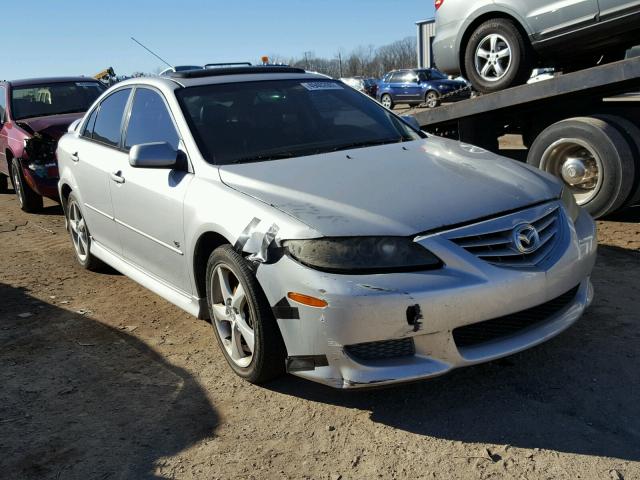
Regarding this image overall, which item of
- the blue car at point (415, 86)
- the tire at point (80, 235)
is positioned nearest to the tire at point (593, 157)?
the tire at point (80, 235)

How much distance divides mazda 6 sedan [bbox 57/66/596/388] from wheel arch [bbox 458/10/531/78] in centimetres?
308

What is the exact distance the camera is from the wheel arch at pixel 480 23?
6786 millimetres

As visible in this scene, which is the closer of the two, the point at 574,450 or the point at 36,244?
the point at 574,450

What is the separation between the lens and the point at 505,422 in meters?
2.89

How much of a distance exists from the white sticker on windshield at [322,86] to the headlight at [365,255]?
6.46 ft

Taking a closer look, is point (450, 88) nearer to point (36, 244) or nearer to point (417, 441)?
point (36, 244)

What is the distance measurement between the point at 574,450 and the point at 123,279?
4.00 meters

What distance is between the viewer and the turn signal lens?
9.02 ft

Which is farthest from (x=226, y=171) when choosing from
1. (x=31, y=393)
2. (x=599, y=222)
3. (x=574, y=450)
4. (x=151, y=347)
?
(x=599, y=222)

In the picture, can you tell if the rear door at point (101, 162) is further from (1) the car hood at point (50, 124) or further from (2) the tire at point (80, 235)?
(1) the car hood at point (50, 124)

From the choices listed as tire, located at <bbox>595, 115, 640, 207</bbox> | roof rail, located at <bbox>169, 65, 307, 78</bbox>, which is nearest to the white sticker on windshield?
roof rail, located at <bbox>169, 65, 307, 78</bbox>

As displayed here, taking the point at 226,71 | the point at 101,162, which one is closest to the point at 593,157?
the point at 226,71

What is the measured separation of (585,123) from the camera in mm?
5887

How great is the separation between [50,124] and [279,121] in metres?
5.31
